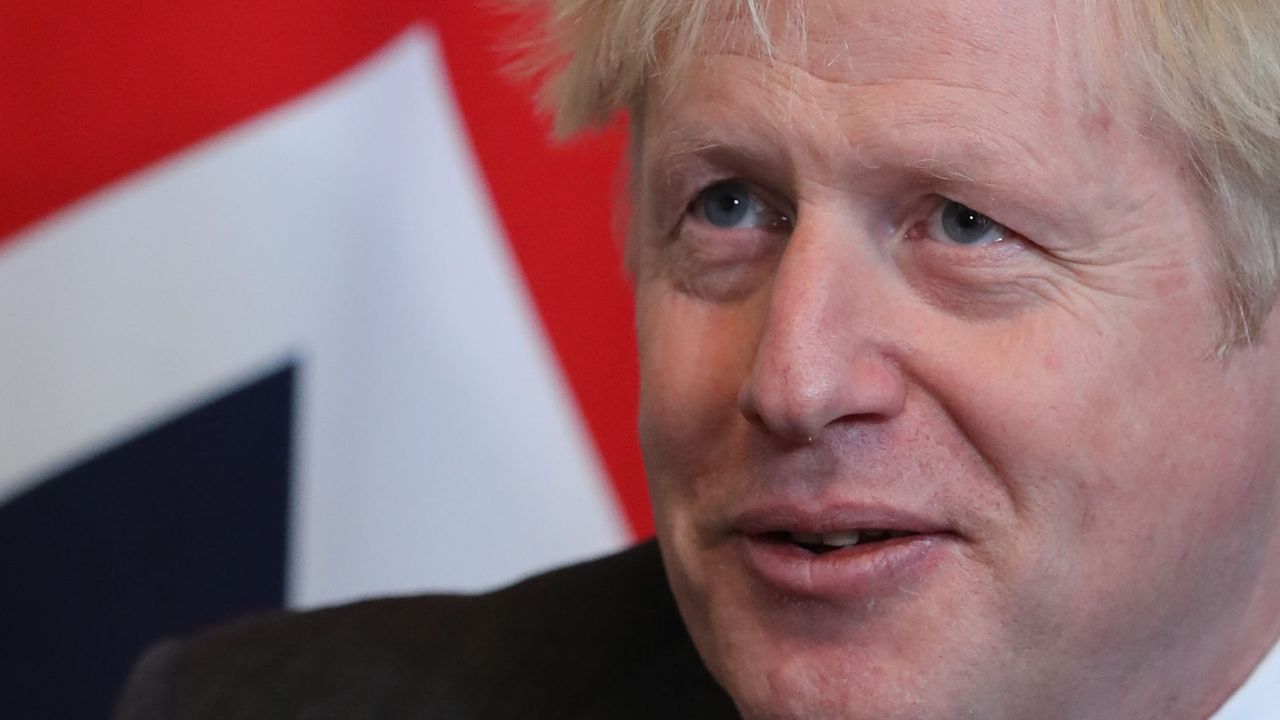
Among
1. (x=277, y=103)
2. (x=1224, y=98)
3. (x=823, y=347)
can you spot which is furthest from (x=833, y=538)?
(x=277, y=103)

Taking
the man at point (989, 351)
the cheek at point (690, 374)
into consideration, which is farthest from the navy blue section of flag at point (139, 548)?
the man at point (989, 351)

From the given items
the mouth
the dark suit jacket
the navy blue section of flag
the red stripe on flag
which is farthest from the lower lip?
the navy blue section of flag

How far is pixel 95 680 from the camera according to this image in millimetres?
2129

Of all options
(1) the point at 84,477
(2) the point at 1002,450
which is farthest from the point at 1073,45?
(1) the point at 84,477

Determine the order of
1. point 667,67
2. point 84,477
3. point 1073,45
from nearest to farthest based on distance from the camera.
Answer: point 1073,45 → point 667,67 → point 84,477

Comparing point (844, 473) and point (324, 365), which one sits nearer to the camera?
point (844, 473)

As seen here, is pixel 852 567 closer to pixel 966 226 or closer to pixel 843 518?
pixel 843 518

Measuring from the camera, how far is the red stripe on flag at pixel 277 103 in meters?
2.07

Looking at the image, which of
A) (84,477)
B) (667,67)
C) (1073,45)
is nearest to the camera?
(1073,45)

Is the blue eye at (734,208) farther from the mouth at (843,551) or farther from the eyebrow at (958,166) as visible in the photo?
the mouth at (843,551)

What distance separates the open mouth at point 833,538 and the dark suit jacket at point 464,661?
14.5 inches

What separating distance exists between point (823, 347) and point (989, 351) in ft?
0.36

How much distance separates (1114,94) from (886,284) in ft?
0.61

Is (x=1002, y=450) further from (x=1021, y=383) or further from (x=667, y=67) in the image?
(x=667, y=67)
